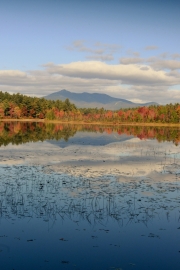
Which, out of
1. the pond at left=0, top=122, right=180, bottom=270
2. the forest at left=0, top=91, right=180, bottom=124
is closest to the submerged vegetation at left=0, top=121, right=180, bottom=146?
the pond at left=0, top=122, right=180, bottom=270

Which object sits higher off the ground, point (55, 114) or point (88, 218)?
point (55, 114)

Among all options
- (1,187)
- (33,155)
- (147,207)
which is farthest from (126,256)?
(33,155)

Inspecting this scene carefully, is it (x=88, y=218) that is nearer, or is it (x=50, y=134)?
(x=88, y=218)

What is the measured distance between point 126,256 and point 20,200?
8614 mm

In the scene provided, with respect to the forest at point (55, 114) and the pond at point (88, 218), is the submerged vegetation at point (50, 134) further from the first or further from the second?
the forest at point (55, 114)

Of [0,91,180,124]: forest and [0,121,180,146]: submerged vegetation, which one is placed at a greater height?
[0,91,180,124]: forest

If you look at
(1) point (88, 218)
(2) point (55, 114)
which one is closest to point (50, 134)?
(1) point (88, 218)

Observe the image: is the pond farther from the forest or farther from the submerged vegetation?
the forest

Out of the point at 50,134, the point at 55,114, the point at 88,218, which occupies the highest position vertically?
the point at 55,114

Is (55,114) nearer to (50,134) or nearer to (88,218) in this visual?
(50,134)

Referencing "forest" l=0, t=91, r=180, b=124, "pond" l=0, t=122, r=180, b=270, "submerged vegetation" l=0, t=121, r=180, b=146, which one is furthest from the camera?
"forest" l=0, t=91, r=180, b=124

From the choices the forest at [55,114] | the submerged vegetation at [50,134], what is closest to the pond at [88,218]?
the submerged vegetation at [50,134]

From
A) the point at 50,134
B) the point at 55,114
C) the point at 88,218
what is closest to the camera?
the point at 88,218

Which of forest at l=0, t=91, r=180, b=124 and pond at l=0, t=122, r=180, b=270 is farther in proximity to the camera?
forest at l=0, t=91, r=180, b=124
